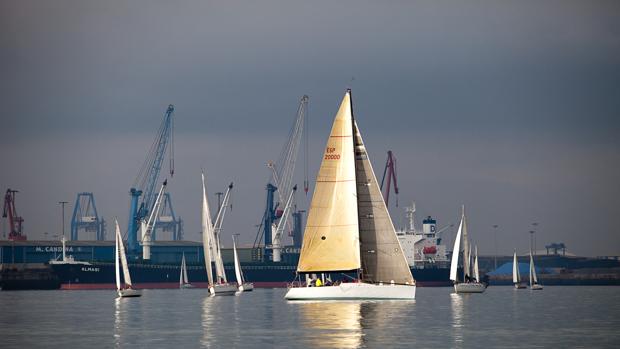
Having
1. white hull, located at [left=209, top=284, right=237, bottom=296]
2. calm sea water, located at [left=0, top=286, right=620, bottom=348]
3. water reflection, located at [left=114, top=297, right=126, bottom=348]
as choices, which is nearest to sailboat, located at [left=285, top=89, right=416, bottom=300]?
calm sea water, located at [left=0, top=286, right=620, bottom=348]

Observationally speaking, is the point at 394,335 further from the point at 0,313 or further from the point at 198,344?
the point at 0,313

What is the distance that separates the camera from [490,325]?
69.1 meters

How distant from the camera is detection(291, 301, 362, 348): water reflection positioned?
55938 mm

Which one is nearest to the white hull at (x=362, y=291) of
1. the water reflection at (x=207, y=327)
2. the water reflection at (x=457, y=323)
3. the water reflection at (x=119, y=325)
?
the water reflection at (x=457, y=323)

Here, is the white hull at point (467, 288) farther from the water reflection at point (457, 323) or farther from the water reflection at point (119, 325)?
the water reflection at point (119, 325)

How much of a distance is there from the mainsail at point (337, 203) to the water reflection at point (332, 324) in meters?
3.72

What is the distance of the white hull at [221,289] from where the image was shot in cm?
13312

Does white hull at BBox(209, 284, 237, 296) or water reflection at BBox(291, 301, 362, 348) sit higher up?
white hull at BBox(209, 284, 237, 296)

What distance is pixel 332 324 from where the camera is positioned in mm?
65938

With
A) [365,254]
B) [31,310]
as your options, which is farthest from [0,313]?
[365,254]

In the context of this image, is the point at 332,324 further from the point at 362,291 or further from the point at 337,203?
the point at 337,203

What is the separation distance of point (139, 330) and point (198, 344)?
1148cm

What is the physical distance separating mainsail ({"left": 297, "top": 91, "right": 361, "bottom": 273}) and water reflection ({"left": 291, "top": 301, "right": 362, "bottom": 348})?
3716mm

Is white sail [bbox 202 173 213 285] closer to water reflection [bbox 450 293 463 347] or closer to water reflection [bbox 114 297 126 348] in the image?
water reflection [bbox 114 297 126 348]
